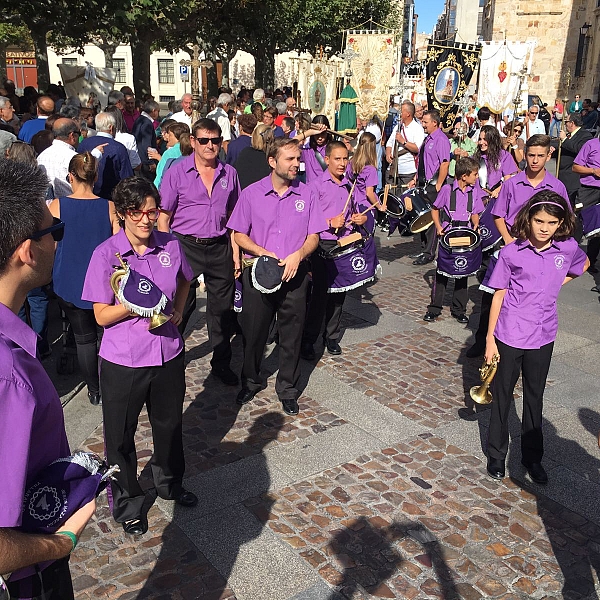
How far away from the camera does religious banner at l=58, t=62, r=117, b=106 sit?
15.7 metres

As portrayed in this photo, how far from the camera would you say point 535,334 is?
4676 millimetres

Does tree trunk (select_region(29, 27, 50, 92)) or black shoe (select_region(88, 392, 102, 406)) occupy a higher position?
tree trunk (select_region(29, 27, 50, 92))

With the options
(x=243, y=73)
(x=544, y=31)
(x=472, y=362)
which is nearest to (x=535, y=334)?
(x=472, y=362)

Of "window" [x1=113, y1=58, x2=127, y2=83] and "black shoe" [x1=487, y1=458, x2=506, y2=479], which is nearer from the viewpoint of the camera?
"black shoe" [x1=487, y1=458, x2=506, y2=479]

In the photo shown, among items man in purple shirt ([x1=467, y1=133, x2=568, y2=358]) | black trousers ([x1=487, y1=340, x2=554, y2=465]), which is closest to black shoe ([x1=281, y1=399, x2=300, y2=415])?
black trousers ([x1=487, y1=340, x2=554, y2=465])

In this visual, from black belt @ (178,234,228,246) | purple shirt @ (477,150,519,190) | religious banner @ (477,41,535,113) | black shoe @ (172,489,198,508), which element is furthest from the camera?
religious banner @ (477,41,535,113)

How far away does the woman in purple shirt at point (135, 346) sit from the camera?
3.86 m

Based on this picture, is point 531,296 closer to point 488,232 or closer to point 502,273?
point 502,273

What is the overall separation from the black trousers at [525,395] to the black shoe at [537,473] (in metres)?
0.03

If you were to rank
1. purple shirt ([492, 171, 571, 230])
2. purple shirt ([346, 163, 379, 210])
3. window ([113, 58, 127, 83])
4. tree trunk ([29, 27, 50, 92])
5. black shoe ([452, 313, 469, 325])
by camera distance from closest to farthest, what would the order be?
purple shirt ([492, 171, 571, 230])
purple shirt ([346, 163, 379, 210])
black shoe ([452, 313, 469, 325])
tree trunk ([29, 27, 50, 92])
window ([113, 58, 127, 83])

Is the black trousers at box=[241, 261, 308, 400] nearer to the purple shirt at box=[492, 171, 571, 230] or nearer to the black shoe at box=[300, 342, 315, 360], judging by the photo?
the black shoe at box=[300, 342, 315, 360]

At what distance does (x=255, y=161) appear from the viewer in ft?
26.8

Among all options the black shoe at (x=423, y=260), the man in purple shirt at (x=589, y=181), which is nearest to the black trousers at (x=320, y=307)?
the black shoe at (x=423, y=260)

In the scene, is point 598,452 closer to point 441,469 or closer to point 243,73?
point 441,469
